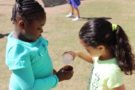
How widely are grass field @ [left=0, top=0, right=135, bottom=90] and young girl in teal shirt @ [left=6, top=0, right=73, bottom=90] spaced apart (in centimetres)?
282

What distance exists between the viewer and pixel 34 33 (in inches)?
89.8

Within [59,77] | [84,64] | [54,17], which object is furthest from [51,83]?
[54,17]

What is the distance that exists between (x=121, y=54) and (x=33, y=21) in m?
0.74

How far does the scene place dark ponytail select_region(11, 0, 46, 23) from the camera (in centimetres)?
224

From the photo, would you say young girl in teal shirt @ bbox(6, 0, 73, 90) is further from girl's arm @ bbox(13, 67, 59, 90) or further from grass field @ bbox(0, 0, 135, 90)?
grass field @ bbox(0, 0, 135, 90)

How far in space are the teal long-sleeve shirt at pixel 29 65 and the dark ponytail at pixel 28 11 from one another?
0.15 m

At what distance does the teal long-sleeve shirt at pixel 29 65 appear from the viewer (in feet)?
7.27

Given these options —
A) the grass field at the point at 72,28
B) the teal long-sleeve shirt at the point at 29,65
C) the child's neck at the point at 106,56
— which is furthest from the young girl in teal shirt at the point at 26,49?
the grass field at the point at 72,28

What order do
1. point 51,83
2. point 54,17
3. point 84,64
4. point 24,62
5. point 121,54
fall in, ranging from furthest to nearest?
point 54,17 < point 84,64 < point 121,54 < point 51,83 < point 24,62

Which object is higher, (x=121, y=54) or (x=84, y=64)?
(x=121, y=54)

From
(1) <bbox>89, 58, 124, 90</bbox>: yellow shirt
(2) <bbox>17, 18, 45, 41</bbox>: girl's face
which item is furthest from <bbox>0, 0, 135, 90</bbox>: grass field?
(2) <bbox>17, 18, 45, 41</bbox>: girl's face

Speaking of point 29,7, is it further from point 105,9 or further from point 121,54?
point 105,9

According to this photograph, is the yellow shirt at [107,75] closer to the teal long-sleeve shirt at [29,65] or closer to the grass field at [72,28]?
the teal long-sleeve shirt at [29,65]

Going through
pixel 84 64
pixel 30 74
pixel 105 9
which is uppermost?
pixel 30 74
